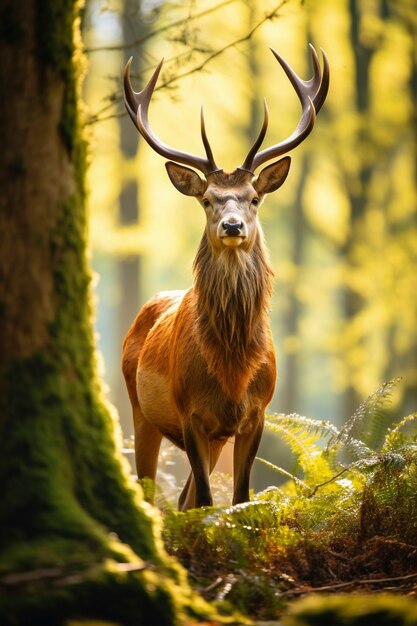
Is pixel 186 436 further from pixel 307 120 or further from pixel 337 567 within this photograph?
pixel 307 120

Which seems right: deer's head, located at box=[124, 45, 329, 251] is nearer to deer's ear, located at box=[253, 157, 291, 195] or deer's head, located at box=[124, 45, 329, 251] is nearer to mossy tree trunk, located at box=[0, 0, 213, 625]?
deer's ear, located at box=[253, 157, 291, 195]

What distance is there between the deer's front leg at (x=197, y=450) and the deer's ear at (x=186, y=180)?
187 cm

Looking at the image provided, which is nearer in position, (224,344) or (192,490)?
(224,344)

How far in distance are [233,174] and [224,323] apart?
121 cm

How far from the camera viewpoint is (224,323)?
6.43 meters

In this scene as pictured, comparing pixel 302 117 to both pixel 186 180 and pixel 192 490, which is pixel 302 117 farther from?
pixel 192 490

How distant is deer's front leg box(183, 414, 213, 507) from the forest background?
8888 mm

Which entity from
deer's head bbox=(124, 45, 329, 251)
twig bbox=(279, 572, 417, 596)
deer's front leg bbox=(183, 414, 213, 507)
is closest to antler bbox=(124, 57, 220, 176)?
deer's head bbox=(124, 45, 329, 251)

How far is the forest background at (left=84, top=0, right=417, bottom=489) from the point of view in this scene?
61.2 feet

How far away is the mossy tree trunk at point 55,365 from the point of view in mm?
3473

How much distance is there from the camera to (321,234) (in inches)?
930

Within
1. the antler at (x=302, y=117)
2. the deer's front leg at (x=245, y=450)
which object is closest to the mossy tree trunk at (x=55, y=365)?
the deer's front leg at (x=245, y=450)

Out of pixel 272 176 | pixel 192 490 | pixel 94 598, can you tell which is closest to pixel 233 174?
pixel 272 176

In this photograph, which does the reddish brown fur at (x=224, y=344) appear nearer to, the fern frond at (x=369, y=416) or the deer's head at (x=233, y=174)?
the deer's head at (x=233, y=174)
